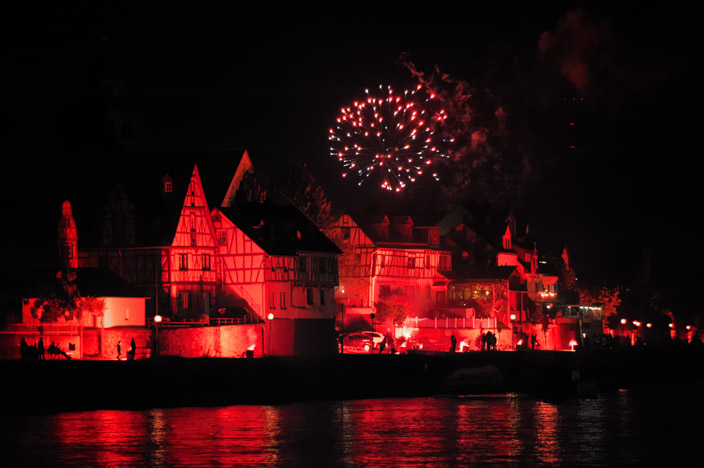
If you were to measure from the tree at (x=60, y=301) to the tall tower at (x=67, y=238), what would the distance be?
20.6ft

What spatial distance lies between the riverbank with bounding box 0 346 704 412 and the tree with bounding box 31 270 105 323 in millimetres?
7755

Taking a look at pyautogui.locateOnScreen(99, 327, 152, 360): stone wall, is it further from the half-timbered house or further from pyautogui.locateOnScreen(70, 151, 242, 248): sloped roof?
the half-timbered house

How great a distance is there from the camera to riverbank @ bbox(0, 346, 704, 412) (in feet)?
204

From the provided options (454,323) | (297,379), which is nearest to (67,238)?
(297,379)

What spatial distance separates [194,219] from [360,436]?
3605 cm

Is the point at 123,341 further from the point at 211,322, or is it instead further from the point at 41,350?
the point at 211,322

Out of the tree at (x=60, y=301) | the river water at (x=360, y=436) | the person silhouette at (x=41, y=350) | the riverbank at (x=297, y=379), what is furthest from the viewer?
the tree at (x=60, y=301)

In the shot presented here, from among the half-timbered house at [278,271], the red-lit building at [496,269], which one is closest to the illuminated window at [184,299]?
the half-timbered house at [278,271]

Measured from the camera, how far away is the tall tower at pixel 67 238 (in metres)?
79.3

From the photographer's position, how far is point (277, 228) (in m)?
91.4

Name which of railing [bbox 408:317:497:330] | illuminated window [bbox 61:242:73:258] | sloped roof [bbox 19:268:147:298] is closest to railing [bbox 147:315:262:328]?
sloped roof [bbox 19:268:147:298]

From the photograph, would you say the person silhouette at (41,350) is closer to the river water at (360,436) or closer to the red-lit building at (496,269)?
the river water at (360,436)

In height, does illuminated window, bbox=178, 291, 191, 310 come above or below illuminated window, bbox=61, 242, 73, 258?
below

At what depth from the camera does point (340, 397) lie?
236 feet
